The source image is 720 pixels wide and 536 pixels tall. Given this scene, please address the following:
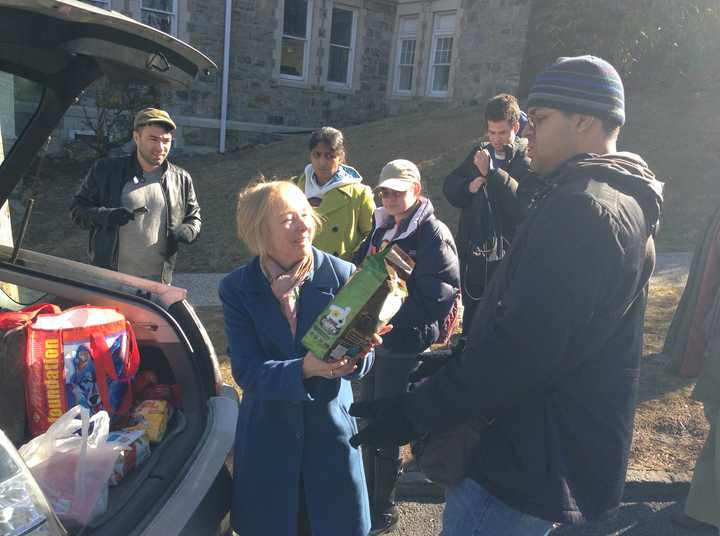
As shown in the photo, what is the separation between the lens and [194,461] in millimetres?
2041

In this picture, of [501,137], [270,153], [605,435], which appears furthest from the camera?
[270,153]

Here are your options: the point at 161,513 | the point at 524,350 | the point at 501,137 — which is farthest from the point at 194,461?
the point at 501,137

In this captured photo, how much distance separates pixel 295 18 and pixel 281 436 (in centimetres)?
1529

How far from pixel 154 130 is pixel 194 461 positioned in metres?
2.52

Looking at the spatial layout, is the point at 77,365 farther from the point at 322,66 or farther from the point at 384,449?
the point at 322,66

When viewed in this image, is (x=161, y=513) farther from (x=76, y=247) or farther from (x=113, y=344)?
(x=76, y=247)

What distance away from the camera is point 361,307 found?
5.70ft

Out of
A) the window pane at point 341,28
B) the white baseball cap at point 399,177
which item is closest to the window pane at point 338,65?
Result: the window pane at point 341,28

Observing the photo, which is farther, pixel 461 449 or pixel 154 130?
pixel 154 130

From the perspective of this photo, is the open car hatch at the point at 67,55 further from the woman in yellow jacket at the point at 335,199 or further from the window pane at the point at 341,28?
the window pane at the point at 341,28

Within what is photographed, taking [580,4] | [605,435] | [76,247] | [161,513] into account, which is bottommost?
[76,247]

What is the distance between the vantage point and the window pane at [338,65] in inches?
646

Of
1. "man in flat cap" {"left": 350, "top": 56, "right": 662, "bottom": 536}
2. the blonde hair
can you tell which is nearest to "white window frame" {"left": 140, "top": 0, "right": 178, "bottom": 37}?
the blonde hair

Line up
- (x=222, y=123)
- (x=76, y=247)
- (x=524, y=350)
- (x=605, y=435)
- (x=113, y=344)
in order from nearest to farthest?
(x=524, y=350) → (x=605, y=435) → (x=113, y=344) → (x=76, y=247) → (x=222, y=123)
